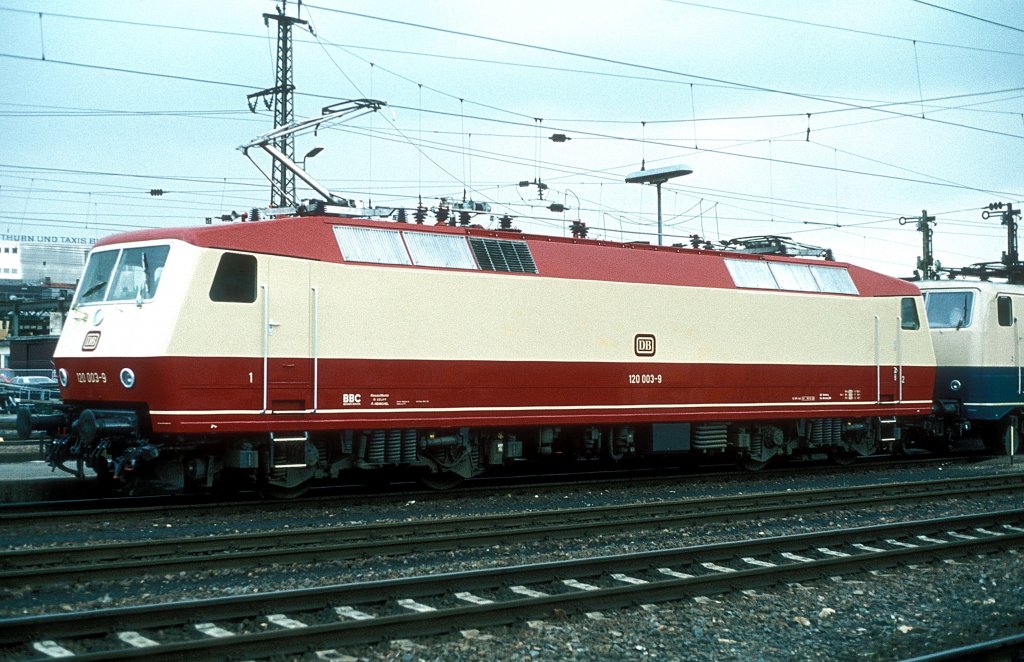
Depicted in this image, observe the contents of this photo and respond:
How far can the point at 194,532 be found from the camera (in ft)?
38.9

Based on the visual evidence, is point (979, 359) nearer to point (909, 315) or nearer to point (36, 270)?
point (909, 315)

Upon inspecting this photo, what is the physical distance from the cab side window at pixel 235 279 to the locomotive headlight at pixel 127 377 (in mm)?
1355

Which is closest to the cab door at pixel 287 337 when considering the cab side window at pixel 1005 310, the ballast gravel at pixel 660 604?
the ballast gravel at pixel 660 604

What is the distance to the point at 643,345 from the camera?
16.7 metres

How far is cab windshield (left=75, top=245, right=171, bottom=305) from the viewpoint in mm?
12828

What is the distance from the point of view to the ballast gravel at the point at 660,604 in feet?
25.9

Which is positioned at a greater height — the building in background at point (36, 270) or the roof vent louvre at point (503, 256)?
the building in background at point (36, 270)

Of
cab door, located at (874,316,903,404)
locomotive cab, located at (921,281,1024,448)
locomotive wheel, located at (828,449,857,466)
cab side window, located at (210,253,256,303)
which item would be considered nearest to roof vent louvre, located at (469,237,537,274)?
cab side window, located at (210,253,256,303)

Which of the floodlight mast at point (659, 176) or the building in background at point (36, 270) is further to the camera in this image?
the building in background at point (36, 270)

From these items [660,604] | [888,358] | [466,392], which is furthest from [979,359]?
[660,604]

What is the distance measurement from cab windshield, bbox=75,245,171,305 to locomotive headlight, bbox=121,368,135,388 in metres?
0.95

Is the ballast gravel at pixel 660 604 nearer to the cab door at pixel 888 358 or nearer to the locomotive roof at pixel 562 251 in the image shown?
the locomotive roof at pixel 562 251

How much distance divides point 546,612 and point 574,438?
8237mm

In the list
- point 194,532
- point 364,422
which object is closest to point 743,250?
point 364,422
